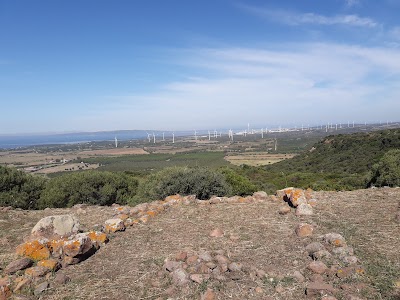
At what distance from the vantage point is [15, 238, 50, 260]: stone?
7.52 metres

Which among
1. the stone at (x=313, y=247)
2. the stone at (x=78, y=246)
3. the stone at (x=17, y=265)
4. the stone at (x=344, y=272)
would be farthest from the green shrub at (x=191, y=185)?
the stone at (x=344, y=272)

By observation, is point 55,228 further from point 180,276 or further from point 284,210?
point 284,210

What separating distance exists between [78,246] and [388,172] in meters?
25.6

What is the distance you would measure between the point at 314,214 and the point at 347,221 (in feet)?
3.91

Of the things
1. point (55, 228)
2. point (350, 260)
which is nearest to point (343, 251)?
point (350, 260)

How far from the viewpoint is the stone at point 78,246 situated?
7.59 metres

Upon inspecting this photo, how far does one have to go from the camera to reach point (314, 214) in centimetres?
1080

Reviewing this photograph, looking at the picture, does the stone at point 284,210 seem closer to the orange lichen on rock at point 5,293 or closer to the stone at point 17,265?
the stone at point 17,265

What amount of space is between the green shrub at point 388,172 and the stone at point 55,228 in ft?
75.7

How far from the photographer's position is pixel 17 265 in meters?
6.90

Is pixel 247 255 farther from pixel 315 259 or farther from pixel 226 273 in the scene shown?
pixel 315 259

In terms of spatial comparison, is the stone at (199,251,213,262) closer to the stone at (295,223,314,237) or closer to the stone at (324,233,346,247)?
the stone at (295,223,314,237)

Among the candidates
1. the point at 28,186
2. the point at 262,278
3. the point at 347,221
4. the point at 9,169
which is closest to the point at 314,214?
the point at 347,221

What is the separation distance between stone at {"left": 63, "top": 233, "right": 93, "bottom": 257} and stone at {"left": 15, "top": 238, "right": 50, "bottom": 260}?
475mm
